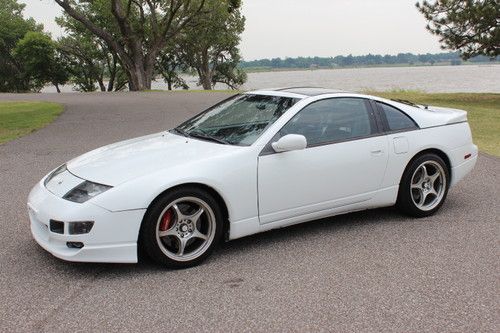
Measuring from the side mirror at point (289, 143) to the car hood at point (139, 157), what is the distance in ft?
1.15

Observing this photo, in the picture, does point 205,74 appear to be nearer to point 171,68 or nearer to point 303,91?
point 171,68

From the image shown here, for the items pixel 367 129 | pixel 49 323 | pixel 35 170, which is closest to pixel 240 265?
pixel 49 323

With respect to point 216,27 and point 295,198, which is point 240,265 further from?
point 216,27

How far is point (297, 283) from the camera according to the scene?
393cm

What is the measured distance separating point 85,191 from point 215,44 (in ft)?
152

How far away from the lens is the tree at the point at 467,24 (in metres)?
20.9

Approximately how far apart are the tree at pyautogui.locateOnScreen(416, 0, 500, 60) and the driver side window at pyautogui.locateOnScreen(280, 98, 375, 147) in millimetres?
18131

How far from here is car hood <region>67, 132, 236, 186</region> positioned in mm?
4148

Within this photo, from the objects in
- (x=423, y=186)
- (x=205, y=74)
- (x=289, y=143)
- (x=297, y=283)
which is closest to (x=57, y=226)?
(x=297, y=283)

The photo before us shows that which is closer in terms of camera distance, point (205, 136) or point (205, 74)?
point (205, 136)

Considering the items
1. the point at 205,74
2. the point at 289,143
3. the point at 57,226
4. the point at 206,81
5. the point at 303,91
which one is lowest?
the point at 57,226

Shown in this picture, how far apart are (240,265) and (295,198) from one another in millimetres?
778

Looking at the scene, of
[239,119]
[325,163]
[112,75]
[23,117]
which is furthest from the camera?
[112,75]

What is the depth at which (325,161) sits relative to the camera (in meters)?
4.75
